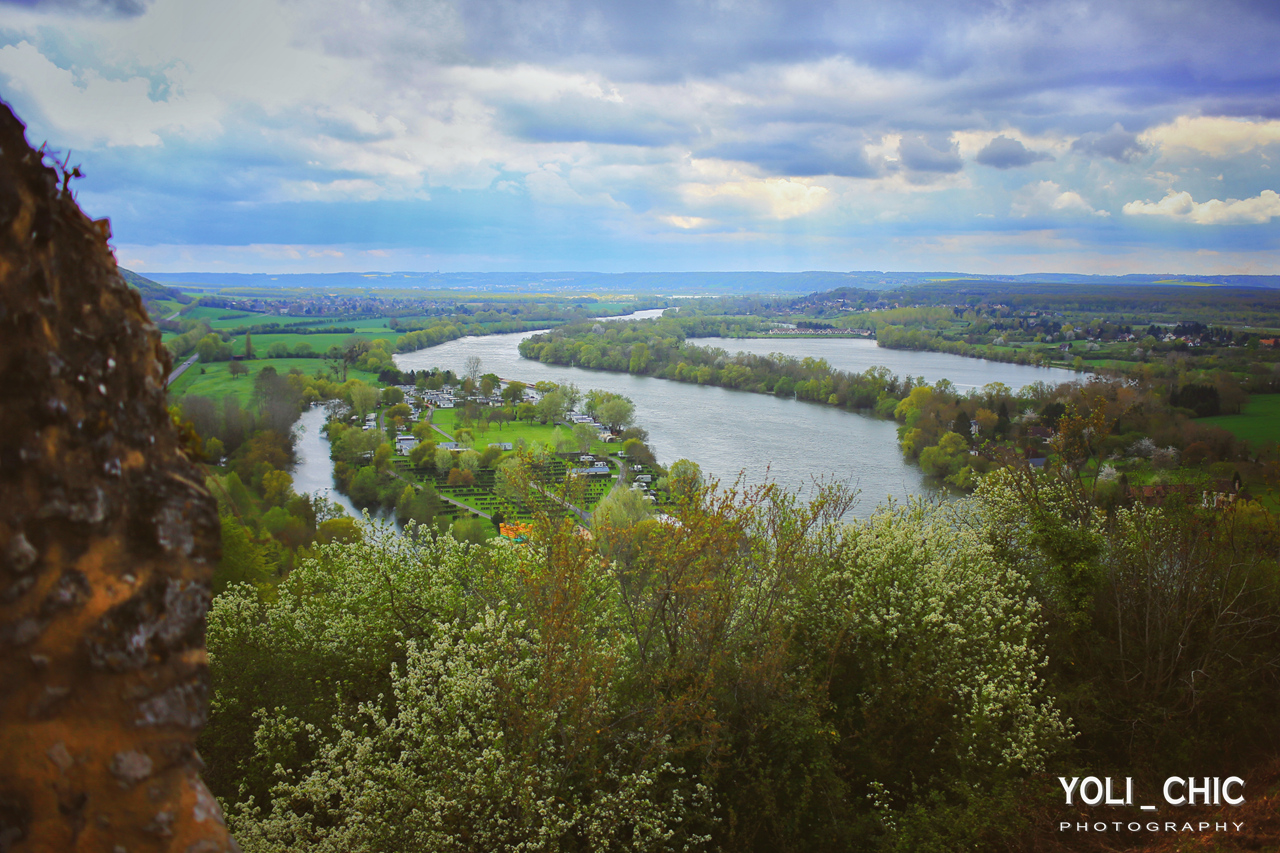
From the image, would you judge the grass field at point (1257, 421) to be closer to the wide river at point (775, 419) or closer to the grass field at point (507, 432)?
→ the wide river at point (775, 419)

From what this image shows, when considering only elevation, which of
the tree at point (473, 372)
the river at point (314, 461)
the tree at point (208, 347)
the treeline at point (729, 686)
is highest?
the tree at point (208, 347)

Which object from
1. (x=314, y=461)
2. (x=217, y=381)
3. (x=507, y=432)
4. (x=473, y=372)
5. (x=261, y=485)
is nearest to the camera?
(x=261, y=485)

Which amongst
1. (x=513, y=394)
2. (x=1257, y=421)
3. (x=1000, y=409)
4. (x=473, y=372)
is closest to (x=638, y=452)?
(x=513, y=394)

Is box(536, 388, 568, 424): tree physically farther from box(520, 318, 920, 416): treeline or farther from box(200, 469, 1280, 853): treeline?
box(200, 469, 1280, 853): treeline

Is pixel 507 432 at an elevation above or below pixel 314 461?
above

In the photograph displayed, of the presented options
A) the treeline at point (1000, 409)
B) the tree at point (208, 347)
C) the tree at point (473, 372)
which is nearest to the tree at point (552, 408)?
the tree at point (473, 372)

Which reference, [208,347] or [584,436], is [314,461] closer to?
[208,347]
